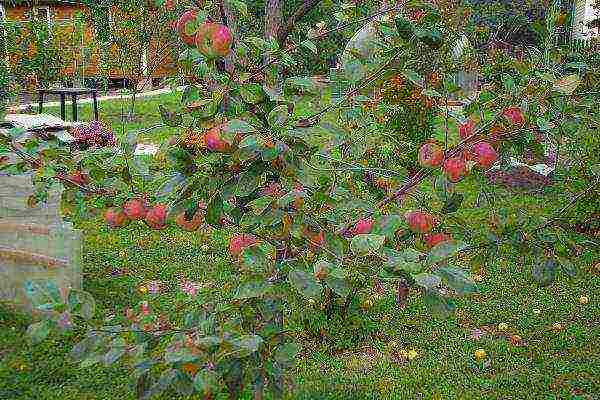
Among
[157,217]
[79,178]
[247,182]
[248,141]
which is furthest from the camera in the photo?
[79,178]

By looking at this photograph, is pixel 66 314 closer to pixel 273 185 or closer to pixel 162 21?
pixel 273 185

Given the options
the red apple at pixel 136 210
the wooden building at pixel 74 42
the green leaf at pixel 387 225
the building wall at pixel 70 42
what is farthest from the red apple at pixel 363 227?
the building wall at pixel 70 42

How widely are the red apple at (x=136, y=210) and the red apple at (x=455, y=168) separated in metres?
0.72

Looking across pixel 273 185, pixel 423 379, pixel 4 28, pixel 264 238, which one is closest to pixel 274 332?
pixel 264 238

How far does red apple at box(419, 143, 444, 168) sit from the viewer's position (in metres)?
→ 1.65

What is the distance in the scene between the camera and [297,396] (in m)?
3.07

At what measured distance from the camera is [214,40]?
143 cm

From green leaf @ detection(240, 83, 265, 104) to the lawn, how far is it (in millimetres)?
1143

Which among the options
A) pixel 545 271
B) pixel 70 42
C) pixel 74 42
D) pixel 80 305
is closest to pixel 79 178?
pixel 80 305

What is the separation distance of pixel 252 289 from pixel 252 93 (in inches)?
16.7

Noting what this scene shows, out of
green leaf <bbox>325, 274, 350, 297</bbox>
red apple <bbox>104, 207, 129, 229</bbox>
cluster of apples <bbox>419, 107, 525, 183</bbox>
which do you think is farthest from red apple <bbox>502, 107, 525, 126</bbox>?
red apple <bbox>104, 207, 129, 229</bbox>

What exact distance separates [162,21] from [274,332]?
10055 mm

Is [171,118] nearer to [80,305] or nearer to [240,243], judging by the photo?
[240,243]

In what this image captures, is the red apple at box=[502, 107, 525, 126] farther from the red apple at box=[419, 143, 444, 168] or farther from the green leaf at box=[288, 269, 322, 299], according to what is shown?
the green leaf at box=[288, 269, 322, 299]
